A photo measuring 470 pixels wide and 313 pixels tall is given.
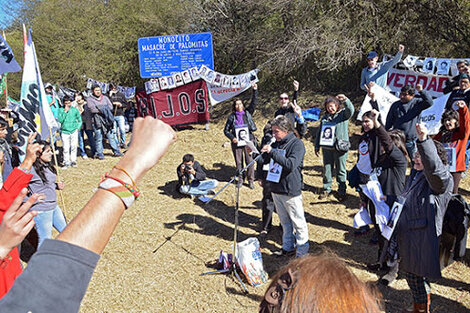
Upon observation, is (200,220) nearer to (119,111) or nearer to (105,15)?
(119,111)

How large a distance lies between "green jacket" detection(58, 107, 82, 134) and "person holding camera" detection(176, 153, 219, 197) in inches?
146

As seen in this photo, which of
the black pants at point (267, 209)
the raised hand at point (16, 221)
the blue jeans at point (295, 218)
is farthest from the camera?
the black pants at point (267, 209)

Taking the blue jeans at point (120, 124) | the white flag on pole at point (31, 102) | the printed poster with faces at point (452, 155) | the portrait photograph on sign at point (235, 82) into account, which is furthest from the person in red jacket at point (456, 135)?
the blue jeans at point (120, 124)

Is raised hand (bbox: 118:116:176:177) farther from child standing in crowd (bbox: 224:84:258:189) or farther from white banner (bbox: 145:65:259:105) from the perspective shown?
white banner (bbox: 145:65:259:105)

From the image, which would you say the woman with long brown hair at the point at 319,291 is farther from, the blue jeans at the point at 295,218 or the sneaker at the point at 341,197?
the sneaker at the point at 341,197

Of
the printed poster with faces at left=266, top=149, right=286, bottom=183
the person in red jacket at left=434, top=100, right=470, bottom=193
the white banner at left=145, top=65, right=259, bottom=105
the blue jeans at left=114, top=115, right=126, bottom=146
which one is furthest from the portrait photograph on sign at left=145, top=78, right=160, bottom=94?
the person in red jacket at left=434, top=100, right=470, bottom=193

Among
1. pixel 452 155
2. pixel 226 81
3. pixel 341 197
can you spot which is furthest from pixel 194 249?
pixel 226 81

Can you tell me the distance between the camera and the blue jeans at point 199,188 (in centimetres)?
771

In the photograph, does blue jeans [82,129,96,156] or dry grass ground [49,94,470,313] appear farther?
blue jeans [82,129,96,156]

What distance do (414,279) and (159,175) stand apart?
6852 mm

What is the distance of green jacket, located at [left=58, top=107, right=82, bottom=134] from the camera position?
9.47m

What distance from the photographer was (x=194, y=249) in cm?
573

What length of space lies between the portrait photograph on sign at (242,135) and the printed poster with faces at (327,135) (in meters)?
1.65

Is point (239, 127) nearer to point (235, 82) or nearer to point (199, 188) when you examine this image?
point (199, 188)
